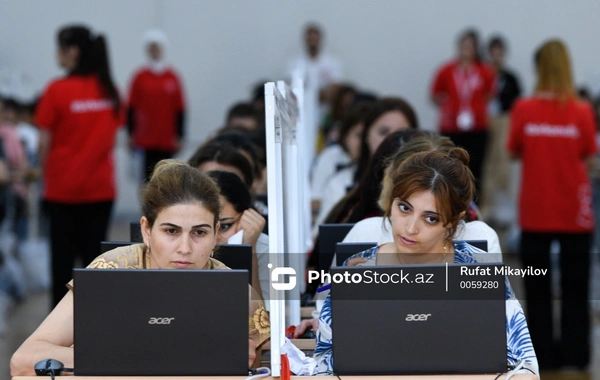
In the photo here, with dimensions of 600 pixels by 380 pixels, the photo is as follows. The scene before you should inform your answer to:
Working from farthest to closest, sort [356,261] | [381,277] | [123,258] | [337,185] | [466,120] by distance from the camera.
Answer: [466,120]
[337,185]
[356,261]
[123,258]
[381,277]

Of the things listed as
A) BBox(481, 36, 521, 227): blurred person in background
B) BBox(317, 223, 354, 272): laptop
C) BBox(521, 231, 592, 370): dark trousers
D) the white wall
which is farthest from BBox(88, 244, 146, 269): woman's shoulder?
the white wall

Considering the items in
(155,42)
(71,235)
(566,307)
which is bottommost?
(566,307)

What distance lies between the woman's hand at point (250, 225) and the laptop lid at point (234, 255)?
0.56 metres

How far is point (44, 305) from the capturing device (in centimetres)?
767

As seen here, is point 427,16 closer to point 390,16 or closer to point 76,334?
point 390,16

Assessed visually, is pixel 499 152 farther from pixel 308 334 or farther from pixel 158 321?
pixel 158 321

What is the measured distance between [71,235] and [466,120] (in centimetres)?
497

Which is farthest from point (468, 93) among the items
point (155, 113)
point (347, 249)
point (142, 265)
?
point (142, 265)

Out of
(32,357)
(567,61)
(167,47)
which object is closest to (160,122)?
(167,47)

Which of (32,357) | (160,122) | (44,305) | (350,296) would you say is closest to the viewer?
(350,296)

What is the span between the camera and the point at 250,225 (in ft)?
13.6

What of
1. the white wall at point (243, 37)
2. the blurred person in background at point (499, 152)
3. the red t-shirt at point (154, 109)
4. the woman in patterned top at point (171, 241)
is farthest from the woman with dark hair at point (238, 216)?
the white wall at point (243, 37)

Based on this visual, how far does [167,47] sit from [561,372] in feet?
23.8

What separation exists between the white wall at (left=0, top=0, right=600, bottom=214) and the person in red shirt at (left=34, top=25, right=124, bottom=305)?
554cm
